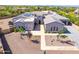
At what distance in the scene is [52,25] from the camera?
6.77ft

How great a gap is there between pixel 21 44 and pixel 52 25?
1.57 ft

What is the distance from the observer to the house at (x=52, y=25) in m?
2.07

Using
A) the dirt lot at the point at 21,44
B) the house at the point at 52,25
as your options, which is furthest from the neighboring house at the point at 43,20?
the dirt lot at the point at 21,44

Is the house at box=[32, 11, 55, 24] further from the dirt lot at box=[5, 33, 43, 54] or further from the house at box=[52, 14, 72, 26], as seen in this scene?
the dirt lot at box=[5, 33, 43, 54]

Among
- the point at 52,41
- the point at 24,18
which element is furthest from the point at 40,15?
the point at 52,41

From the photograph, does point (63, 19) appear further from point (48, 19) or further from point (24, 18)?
point (24, 18)

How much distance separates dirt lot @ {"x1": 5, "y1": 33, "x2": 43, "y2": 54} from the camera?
6.80ft

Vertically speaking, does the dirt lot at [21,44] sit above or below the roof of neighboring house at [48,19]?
below

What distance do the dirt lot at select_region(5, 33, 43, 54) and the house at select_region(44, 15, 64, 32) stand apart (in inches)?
7.5

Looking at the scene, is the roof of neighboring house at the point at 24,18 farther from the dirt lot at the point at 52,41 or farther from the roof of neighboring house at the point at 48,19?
the dirt lot at the point at 52,41

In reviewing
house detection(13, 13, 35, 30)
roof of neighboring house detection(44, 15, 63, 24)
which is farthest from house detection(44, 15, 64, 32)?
house detection(13, 13, 35, 30)

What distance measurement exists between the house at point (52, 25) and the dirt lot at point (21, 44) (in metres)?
0.19
